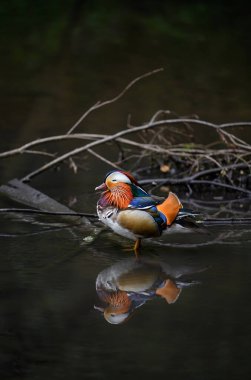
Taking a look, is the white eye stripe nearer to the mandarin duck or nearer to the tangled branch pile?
the mandarin duck

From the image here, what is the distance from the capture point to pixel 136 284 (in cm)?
581

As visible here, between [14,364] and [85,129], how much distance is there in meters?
5.88

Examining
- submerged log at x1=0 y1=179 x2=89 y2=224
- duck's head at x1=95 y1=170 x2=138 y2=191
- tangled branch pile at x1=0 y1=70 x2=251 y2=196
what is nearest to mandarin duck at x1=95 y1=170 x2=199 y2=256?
duck's head at x1=95 y1=170 x2=138 y2=191

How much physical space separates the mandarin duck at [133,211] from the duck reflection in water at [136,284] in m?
0.20

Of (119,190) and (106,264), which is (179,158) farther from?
(106,264)

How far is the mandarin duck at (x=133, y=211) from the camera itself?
20.2ft

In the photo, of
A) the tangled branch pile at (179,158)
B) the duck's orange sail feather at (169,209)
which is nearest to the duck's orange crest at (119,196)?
the duck's orange sail feather at (169,209)

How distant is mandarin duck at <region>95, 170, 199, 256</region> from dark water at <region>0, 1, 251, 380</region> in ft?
0.66

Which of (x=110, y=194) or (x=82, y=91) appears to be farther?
(x=82, y=91)

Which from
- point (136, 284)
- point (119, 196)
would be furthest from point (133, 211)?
point (136, 284)

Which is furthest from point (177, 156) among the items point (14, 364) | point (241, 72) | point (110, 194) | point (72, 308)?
point (241, 72)

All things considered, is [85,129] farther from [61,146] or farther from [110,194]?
[110,194]

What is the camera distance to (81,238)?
677 cm

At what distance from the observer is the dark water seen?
4.66m
